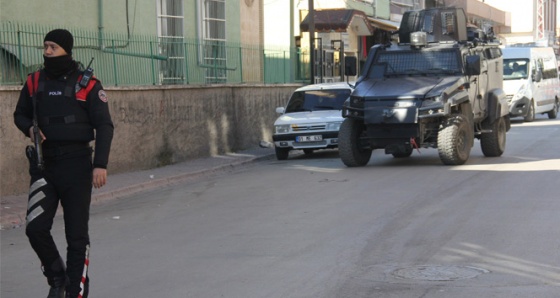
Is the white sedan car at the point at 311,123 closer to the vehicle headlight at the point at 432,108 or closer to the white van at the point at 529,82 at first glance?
the vehicle headlight at the point at 432,108

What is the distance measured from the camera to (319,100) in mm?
20609

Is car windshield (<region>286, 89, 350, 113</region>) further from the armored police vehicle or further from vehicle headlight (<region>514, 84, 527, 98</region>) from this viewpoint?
vehicle headlight (<region>514, 84, 527, 98</region>)

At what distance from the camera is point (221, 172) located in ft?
59.2

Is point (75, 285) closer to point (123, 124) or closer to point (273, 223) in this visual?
point (273, 223)

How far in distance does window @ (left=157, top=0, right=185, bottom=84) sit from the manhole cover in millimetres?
12576

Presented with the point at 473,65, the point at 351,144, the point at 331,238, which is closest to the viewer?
the point at 331,238

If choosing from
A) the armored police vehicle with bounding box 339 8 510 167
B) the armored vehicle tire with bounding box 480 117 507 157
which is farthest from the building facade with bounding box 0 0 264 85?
the armored vehicle tire with bounding box 480 117 507 157

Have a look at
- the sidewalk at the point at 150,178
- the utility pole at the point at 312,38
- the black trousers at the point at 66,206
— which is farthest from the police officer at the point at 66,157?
the utility pole at the point at 312,38

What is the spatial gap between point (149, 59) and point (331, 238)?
34.4 ft

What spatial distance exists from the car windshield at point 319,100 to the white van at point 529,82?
455 inches

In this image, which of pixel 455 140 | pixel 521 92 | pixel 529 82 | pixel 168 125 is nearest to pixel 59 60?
pixel 455 140

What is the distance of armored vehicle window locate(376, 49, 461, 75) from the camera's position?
56.9 feet

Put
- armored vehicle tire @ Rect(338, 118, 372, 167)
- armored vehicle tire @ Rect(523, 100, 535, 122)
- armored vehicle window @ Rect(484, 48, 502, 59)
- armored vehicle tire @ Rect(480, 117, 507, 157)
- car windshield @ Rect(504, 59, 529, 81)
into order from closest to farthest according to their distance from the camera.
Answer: armored vehicle tire @ Rect(338, 118, 372, 167) < armored vehicle tire @ Rect(480, 117, 507, 157) < armored vehicle window @ Rect(484, 48, 502, 59) < armored vehicle tire @ Rect(523, 100, 535, 122) < car windshield @ Rect(504, 59, 529, 81)

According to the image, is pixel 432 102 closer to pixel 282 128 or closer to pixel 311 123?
pixel 311 123
